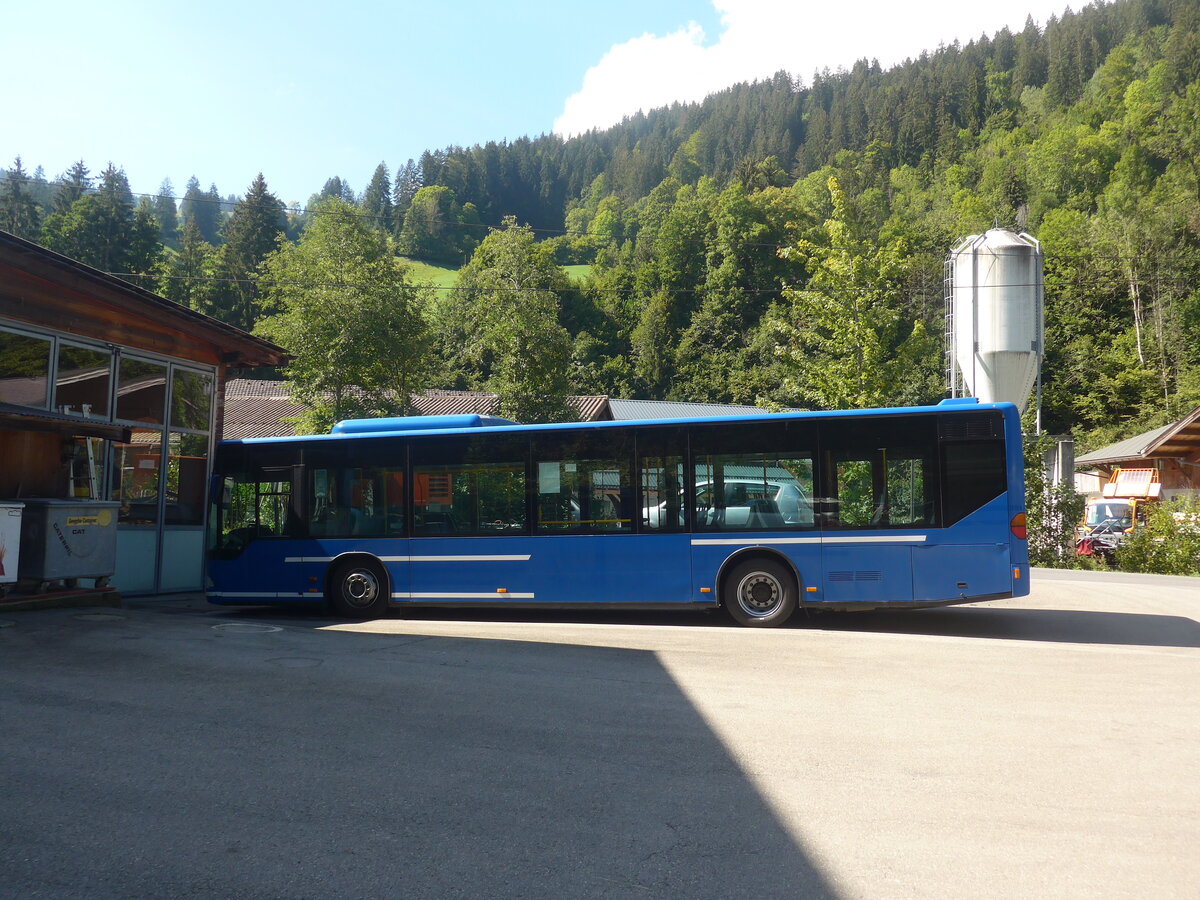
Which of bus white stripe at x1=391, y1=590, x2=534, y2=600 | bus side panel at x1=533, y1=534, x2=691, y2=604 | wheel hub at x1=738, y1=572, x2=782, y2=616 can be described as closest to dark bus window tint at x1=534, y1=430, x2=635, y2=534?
bus side panel at x1=533, y1=534, x2=691, y2=604

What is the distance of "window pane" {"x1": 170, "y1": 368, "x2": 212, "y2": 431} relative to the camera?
618 inches

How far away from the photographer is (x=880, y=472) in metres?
11.6

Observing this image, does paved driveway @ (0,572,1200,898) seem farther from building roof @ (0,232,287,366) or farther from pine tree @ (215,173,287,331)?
pine tree @ (215,173,287,331)

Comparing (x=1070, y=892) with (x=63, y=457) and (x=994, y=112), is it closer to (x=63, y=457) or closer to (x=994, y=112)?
(x=63, y=457)

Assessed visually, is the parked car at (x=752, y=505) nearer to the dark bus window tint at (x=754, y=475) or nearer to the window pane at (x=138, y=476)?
the dark bus window tint at (x=754, y=475)

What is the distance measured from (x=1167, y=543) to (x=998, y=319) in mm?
11234

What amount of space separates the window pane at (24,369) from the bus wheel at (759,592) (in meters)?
9.40

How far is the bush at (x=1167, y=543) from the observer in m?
22.4

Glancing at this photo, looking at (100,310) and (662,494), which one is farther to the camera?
(100,310)

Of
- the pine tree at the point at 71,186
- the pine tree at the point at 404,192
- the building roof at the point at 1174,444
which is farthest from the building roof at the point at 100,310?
the pine tree at the point at 404,192

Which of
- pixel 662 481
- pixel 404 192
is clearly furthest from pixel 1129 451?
pixel 404 192

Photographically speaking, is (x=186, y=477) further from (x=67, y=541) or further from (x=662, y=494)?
(x=662, y=494)

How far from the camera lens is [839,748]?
6.08 m

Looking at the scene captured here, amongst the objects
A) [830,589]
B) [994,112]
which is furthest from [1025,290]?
[994,112]
